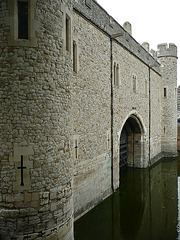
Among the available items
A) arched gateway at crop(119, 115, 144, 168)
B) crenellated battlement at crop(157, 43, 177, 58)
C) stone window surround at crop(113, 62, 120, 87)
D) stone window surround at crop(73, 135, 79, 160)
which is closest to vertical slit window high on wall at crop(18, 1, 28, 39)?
stone window surround at crop(73, 135, 79, 160)

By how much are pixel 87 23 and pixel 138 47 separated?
21.3 ft

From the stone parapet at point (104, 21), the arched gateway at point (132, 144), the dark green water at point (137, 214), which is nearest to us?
the dark green water at point (137, 214)

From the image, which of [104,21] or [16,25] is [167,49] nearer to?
[104,21]

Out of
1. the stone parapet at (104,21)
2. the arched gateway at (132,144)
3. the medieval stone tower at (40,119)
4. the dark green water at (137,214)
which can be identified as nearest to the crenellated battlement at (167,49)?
the stone parapet at (104,21)

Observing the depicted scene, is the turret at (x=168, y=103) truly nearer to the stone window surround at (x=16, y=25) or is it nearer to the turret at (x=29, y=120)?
the turret at (x=29, y=120)

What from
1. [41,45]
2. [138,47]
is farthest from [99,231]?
[138,47]

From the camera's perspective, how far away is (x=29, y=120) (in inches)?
179

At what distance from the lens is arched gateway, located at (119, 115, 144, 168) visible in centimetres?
1457

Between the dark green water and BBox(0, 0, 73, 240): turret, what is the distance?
2437 mm

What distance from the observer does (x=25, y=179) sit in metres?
4.52

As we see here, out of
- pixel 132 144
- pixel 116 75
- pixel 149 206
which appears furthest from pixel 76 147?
pixel 132 144

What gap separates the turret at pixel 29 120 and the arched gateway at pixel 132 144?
33.0 ft

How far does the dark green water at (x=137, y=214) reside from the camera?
6844 millimetres

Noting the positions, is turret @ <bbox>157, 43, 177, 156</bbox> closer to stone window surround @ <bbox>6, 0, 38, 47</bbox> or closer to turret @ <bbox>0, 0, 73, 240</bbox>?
turret @ <bbox>0, 0, 73, 240</bbox>
